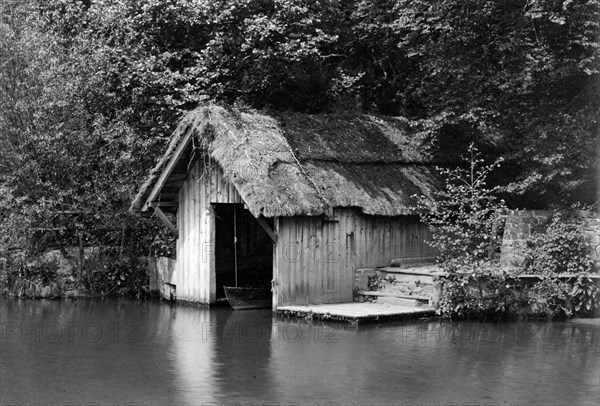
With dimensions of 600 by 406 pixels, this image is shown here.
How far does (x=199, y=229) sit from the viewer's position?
18.1 m

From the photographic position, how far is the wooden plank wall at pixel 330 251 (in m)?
16.7

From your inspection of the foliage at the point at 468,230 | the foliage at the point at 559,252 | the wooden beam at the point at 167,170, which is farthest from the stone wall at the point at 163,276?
the foliage at the point at 559,252

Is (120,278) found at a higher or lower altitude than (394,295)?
higher

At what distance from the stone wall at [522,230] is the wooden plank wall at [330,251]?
2.25 metres

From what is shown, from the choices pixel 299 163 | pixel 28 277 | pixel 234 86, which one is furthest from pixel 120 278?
pixel 234 86

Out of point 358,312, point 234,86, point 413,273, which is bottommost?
point 358,312

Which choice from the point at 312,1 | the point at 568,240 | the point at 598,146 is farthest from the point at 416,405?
the point at 312,1

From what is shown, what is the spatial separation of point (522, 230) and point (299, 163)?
4716mm

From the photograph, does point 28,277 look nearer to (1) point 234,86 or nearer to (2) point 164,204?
(2) point 164,204

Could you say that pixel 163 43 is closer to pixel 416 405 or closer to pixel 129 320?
pixel 129 320

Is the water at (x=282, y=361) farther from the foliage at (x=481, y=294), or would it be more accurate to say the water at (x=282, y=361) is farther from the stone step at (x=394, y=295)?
the stone step at (x=394, y=295)

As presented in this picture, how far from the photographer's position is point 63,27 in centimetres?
2209

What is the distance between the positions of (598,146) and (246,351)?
851 cm

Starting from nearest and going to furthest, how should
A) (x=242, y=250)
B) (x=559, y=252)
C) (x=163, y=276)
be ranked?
(x=559, y=252) → (x=163, y=276) → (x=242, y=250)
